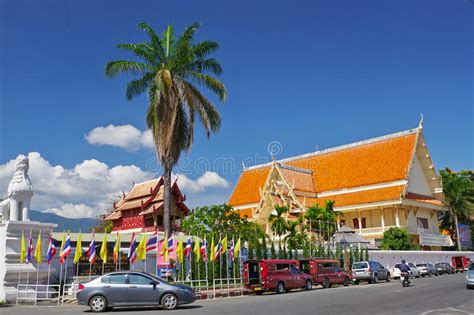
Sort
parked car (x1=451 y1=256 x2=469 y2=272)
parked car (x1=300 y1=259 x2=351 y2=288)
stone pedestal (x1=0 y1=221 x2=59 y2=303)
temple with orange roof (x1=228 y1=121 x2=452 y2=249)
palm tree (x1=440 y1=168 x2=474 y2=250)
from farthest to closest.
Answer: palm tree (x1=440 y1=168 x2=474 y2=250), temple with orange roof (x1=228 y1=121 x2=452 y2=249), parked car (x1=451 y1=256 x2=469 y2=272), parked car (x1=300 y1=259 x2=351 y2=288), stone pedestal (x1=0 y1=221 x2=59 y2=303)

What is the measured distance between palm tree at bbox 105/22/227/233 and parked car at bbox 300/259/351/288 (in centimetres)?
975

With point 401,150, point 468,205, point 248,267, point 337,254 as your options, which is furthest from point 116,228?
point 468,205

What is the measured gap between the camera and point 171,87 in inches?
1001

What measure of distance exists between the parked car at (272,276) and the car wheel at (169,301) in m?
8.27

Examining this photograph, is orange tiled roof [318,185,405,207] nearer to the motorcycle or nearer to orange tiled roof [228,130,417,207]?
orange tiled roof [228,130,417,207]

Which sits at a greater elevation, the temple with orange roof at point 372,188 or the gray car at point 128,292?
the temple with orange roof at point 372,188

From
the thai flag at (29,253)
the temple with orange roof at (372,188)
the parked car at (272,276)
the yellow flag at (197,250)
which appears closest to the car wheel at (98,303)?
the thai flag at (29,253)

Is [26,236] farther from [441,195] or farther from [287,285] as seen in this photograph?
[441,195]

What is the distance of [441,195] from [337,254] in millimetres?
26106

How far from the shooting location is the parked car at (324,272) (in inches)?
1114

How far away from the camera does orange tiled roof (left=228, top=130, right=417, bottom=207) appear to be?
52.0 metres

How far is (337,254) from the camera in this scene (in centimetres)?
3709

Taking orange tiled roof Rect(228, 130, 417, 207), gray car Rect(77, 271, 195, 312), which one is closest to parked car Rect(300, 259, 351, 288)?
gray car Rect(77, 271, 195, 312)

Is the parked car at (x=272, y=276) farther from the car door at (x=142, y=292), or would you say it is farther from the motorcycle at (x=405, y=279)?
the car door at (x=142, y=292)
